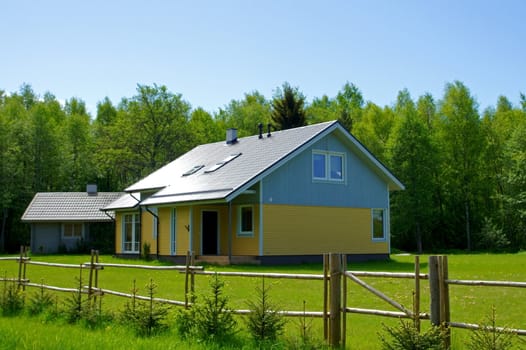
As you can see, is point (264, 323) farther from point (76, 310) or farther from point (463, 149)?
point (463, 149)

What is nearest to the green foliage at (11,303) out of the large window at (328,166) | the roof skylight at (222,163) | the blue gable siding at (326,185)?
the blue gable siding at (326,185)

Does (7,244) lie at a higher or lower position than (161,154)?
lower

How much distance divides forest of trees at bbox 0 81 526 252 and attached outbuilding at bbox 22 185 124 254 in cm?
770

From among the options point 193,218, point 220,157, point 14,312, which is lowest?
point 14,312

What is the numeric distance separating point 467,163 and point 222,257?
93.6ft

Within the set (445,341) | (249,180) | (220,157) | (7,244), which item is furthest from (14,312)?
(7,244)

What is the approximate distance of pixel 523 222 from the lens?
46.1 m

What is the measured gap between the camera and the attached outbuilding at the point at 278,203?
25219 mm

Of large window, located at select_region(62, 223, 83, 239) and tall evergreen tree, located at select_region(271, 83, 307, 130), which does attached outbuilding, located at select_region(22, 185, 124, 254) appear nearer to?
large window, located at select_region(62, 223, 83, 239)

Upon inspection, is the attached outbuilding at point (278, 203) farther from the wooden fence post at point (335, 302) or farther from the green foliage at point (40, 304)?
the wooden fence post at point (335, 302)

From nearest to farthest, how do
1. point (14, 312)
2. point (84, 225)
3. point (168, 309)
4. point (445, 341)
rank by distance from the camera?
point (445, 341), point (168, 309), point (14, 312), point (84, 225)

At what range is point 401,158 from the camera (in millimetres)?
46281

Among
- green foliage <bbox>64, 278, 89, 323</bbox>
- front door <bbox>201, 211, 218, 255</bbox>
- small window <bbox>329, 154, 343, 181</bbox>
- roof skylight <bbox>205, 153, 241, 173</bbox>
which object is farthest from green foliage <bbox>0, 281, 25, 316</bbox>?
small window <bbox>329, 154, 343, 181</bbox>

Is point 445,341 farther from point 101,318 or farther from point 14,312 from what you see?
point 14,312
